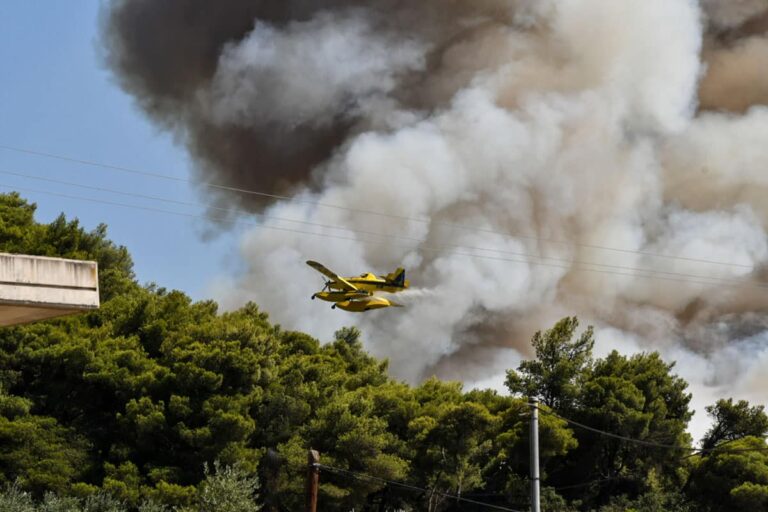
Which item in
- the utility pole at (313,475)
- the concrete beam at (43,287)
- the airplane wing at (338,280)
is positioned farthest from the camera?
the airplane wing at (338,280)

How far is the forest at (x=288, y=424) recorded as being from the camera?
45.5 m

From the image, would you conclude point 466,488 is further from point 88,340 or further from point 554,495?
point 88,340

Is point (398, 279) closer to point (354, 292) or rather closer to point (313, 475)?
point (354, 292)

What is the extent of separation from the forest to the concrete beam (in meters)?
23.9

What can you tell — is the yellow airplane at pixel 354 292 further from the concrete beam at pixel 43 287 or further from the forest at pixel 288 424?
the concrete beam at pixel 43 287

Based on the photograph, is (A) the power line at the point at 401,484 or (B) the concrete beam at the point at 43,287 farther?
(A) the power line at the point at 401,484

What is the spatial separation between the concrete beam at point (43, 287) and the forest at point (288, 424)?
78.6 ft

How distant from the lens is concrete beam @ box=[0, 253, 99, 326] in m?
14.4

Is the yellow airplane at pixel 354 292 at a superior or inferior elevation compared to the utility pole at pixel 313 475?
superior

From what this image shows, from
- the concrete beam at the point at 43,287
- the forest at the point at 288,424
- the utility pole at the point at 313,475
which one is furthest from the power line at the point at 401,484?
the concrete beam at the point at 43,287

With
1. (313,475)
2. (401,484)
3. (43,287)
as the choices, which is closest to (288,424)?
(401,484)

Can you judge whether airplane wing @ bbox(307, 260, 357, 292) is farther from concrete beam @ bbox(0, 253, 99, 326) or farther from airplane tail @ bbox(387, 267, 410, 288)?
concrete beam @ bbox(0, 253, 99, 326)

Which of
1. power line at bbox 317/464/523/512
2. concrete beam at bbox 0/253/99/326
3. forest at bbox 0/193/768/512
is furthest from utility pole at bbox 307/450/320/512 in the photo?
power line at bbox 317/464/523/512

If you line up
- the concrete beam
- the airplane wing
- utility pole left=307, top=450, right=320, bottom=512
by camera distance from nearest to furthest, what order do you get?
the concrete beam → utility pole left=307, top=450, right=320, bottom=512 → the airplane wing
